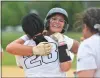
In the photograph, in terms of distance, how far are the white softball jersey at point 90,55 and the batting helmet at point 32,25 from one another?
2.15ft

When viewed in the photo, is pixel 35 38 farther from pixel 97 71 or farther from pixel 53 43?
pixel 97 71

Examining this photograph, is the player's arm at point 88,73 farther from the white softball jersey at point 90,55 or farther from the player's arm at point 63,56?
the player's arm at point 63,56

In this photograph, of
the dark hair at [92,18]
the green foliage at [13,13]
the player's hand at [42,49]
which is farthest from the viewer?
the green foliage at [13,13]

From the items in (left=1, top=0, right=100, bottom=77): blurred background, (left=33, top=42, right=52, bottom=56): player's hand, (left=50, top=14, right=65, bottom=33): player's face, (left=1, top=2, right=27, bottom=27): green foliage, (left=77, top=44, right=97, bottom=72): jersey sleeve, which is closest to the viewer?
(left=77, top=44, right=97, bottom=72): jersey sleeve

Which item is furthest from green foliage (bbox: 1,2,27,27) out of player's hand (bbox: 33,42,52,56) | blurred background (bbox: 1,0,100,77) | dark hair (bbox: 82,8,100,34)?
dark hair (bbox: 82,8,100,34)

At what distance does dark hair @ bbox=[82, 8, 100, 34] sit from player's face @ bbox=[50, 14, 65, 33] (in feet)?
2.11

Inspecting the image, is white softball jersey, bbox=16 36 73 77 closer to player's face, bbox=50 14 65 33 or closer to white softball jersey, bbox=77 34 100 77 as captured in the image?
player's face, bbox=50 14 65 33

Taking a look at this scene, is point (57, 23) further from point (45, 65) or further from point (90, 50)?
point (90, 50)

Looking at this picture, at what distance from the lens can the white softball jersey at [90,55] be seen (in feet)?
6.84

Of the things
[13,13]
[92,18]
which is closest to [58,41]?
[92,18]

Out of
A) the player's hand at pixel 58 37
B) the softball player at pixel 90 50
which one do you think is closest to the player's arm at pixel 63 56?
the player's hand at pixel 58 37

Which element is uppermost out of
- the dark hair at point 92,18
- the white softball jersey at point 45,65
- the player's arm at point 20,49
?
the dark hair at point 92,18

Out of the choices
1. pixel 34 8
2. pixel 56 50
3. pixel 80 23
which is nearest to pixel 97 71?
pixel 80 23

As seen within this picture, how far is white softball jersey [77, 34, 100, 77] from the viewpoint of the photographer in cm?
209
